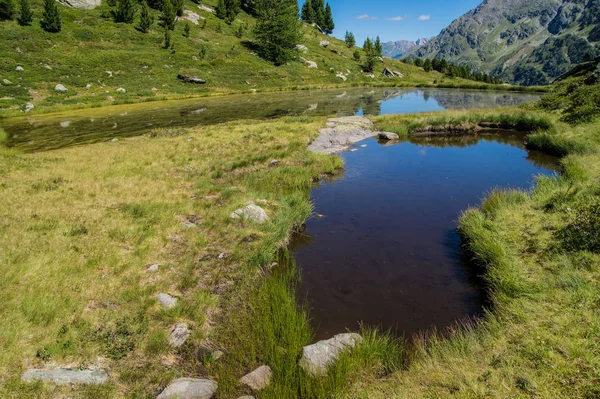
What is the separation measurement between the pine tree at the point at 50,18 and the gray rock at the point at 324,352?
3350 inches

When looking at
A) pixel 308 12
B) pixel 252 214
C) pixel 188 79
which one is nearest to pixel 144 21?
pixel 188 79

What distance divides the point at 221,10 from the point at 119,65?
57.6 m

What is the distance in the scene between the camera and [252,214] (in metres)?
11.9

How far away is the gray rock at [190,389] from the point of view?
214 inches

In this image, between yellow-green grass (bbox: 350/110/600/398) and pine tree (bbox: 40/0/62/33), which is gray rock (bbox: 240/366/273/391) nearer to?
yellow-green grass (bbox: 350/110/600/398)

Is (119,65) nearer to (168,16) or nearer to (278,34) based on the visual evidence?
(168,16)

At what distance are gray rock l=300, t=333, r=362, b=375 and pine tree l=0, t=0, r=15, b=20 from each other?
89.0 m

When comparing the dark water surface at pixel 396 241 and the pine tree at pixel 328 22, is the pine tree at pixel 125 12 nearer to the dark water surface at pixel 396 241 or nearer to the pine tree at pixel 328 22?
the dark water surface at pixel 396 241

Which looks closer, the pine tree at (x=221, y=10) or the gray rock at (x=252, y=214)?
the gray rock at (x=252, y=214)

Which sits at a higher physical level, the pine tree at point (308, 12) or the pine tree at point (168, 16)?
the pine tree at point (308, 12)

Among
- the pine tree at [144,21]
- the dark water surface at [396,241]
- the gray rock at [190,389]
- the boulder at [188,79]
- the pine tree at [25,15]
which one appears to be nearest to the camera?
the gray rock at [190,389]

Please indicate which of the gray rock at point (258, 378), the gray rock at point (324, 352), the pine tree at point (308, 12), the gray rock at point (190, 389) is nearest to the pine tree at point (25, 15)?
the gray rock at point (190, 389)

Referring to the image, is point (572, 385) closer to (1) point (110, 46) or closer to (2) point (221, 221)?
(2) point (221, 221)

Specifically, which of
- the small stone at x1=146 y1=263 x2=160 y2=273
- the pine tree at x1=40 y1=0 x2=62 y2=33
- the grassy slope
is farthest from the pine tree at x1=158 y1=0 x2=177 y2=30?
the small stone at x1=146 y1=263 x2=160 y2=273
